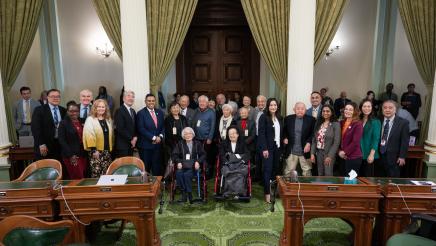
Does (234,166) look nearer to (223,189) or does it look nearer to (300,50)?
(223,189)

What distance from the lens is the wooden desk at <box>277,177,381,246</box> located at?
9.64 ft

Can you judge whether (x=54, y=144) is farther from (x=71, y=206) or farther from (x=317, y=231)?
(x=317, y=231)

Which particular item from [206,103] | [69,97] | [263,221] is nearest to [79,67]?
[69,97]

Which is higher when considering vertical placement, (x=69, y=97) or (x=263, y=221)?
(x=69, y=97)

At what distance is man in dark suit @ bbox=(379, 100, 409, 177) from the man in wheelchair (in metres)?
1.81

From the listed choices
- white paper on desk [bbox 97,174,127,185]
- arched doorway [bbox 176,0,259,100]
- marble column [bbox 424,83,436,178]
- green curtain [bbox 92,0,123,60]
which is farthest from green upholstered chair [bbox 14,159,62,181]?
marble column [bbox 424,83,436,178]

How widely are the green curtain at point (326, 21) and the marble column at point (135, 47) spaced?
9.09 feet

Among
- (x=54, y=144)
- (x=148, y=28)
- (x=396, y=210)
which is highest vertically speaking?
(x=148, y=28)

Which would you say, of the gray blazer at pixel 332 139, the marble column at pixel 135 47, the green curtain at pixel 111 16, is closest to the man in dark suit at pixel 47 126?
the marble column at pixel 135 47

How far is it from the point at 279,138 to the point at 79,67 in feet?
A: 20.0

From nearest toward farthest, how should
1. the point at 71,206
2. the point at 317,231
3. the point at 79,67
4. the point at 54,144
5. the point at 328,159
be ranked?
the point at 71,206 → the point at 317,231 → the point at 328,159 → the point at 54,144 → the point at 79,67

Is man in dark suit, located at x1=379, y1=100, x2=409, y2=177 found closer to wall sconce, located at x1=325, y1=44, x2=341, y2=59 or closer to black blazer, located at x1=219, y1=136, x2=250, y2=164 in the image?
black blazer, located at x1=219, y1=136, x2=250, y2=164

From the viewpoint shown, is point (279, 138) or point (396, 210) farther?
point (279, 138)

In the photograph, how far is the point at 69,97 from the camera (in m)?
8.19
